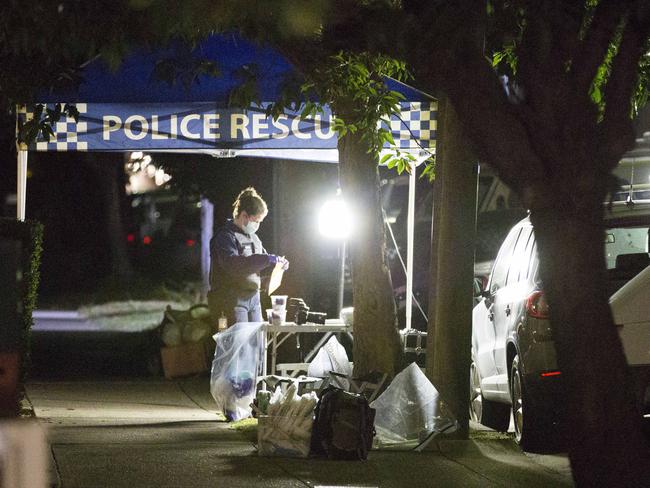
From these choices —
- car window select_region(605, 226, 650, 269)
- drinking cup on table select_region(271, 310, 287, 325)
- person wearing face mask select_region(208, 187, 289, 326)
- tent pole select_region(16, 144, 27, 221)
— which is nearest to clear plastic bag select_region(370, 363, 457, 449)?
car window select_region(605, 226, 650, 269)

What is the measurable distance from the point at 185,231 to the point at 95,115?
36.6 meters

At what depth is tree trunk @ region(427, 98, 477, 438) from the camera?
9.63 metres

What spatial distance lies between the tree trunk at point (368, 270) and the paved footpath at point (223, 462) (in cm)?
109

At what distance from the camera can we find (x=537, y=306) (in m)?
8.77

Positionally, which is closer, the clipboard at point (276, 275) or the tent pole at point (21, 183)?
the tent pole at point (21, 183)

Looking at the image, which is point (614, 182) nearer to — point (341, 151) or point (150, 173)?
point (341, 151)

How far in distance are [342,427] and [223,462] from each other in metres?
0.85

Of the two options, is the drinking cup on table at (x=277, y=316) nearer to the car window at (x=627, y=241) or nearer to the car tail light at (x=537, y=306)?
the car window at (x=627, y=241)

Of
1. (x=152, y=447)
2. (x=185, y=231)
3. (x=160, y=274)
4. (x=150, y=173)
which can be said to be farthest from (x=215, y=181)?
(x=185, y=231)

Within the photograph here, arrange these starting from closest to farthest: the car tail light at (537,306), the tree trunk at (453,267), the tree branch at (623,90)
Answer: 1. the tree branch at (623,90)
2. the car tail light at (537,306)
3. the tree trunk at (453,267)

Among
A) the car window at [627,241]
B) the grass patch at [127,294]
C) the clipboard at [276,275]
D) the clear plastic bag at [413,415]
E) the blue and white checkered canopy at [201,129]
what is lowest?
the clear plastic bag at [413,415]

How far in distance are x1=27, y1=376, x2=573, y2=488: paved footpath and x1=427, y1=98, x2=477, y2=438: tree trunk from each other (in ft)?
1.78

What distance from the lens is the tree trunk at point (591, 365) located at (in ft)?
18.2

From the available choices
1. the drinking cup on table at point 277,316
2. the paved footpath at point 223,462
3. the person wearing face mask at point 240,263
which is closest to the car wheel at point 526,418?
the paved footpath at point 223,462
